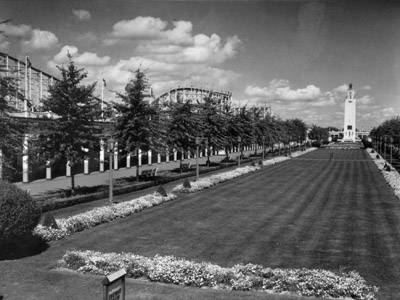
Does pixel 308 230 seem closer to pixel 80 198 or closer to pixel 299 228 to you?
pixel 299 228

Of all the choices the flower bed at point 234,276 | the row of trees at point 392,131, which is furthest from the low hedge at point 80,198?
the row of trees at point 392,131

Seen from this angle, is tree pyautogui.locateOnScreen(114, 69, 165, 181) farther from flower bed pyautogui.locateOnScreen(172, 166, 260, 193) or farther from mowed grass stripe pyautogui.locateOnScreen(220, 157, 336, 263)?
mowed grass stripe pyautogui.locateOnScreen(220, 157, 336, 263)

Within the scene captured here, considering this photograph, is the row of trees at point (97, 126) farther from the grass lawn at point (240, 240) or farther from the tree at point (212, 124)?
the grass lawn at point (240, 240)

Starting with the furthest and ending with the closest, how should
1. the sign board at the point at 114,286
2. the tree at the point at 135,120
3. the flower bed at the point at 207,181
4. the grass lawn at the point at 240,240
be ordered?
the tree at the point at 135,120, the flower bed at the point at 207,181, the grass lawn at the point at 240,240, the sign board at the point at 114,286

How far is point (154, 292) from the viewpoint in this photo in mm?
10664

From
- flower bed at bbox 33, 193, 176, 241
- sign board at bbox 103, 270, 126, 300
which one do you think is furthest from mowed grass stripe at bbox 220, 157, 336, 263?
sign board at bbox 103, 270, 126, 300

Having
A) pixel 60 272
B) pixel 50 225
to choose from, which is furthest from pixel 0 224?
pixel 50 225

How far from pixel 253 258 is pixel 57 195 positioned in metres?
15.7

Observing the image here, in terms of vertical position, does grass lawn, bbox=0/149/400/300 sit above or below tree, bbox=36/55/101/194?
below

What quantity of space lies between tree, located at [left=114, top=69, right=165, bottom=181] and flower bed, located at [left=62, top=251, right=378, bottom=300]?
1917cm

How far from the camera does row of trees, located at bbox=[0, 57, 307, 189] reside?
24312 millimetres

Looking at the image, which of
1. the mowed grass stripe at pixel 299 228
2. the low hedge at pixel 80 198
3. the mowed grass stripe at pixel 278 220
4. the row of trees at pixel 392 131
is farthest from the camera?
the row of trees at pixel 392 131

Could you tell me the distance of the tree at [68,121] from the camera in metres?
24.6

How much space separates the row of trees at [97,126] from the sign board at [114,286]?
15.0 metres
